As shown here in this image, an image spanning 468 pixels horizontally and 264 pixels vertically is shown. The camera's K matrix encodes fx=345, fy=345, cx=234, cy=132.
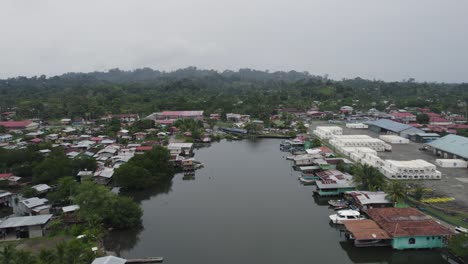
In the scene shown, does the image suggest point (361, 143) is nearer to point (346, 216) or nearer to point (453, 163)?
point (453, 163)

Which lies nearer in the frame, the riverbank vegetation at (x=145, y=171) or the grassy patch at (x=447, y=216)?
the grassy patch at (x=447, y=216)

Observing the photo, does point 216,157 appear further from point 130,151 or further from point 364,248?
point 364,248

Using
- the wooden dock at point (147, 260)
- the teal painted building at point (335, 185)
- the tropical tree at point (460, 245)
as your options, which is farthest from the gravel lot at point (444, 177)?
the wooden dock at point (147, 260)

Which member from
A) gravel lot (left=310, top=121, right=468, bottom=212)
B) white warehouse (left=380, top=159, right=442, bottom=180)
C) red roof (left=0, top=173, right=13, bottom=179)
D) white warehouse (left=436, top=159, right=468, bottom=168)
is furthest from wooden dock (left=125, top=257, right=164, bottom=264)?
white warehouse (left=436, top=159, right=468, bottom=168)

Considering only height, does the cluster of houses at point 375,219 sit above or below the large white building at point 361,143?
below

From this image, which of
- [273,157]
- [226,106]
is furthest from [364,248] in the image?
[226,106]

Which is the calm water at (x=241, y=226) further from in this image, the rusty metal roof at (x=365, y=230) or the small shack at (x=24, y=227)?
the small shack at (x=24, y=227)

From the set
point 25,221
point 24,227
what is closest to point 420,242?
point 24,227
